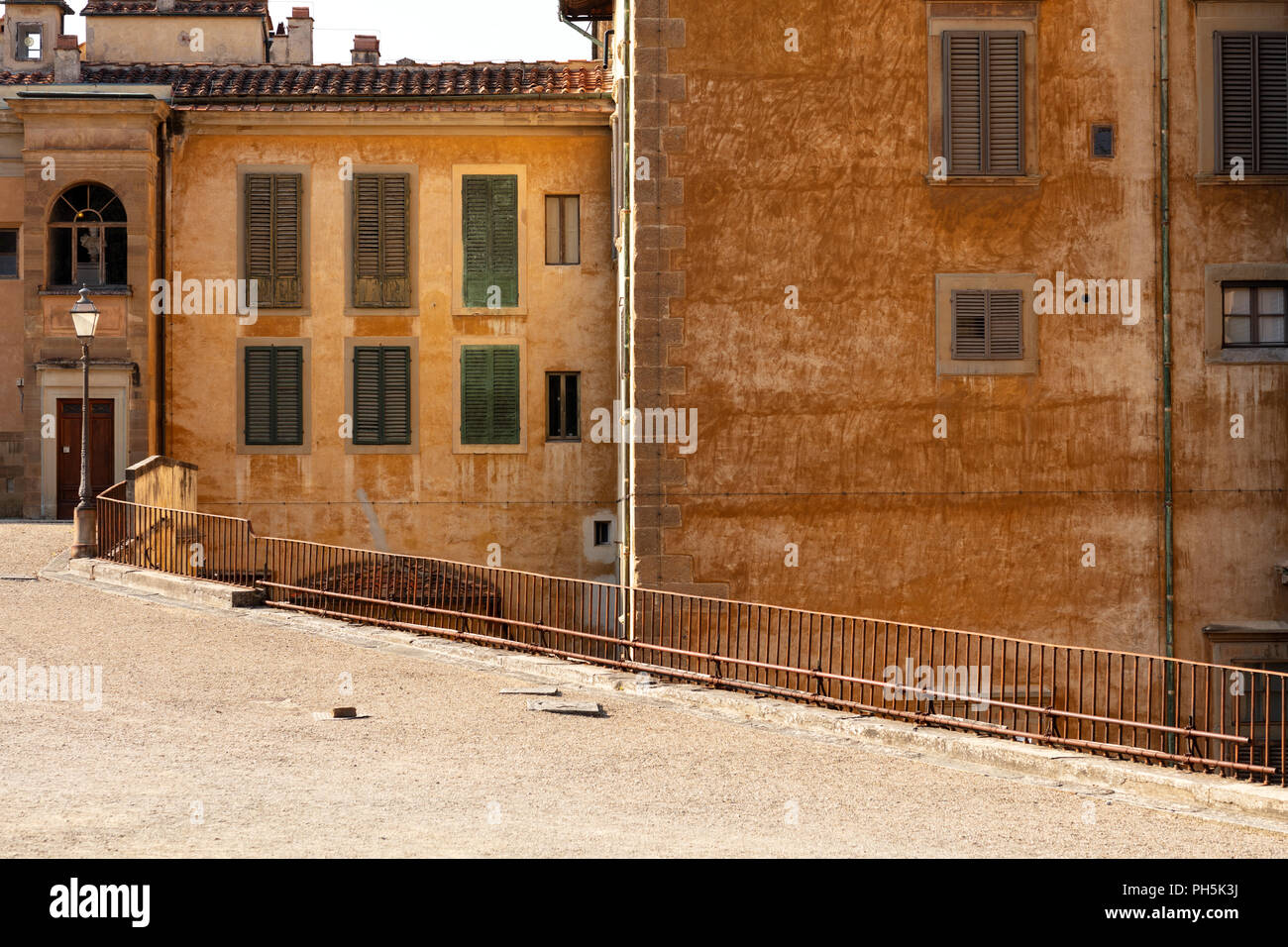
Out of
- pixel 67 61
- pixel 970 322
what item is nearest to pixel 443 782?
pixel 970 322

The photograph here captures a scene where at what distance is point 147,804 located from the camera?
405 inches

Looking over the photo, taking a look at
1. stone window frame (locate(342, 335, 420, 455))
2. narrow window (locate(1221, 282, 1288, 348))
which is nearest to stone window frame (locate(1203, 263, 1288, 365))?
narrow window (locate(1221, 282, 1288, 348))

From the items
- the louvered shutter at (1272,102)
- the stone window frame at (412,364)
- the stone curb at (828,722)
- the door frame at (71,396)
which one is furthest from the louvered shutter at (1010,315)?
the door frame at (71,396)

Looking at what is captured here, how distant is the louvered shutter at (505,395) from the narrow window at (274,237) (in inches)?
127

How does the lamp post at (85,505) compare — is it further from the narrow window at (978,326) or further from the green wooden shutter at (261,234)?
the narrow window at (978,326)

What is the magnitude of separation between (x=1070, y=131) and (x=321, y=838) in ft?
46.9

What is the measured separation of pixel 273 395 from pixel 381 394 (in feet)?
5.43

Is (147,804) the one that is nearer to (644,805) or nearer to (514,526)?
(644,805)

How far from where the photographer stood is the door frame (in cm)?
2600

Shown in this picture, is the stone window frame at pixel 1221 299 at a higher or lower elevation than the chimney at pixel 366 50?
lower

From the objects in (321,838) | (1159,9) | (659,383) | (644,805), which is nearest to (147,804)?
(321,838)

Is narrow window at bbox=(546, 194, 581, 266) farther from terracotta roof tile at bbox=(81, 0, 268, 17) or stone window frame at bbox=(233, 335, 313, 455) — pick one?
terracotta roof tile at bbox=(81, 0, 268, 17)

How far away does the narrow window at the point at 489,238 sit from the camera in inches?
1029

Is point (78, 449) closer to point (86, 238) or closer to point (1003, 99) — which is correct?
point (86, 238)
